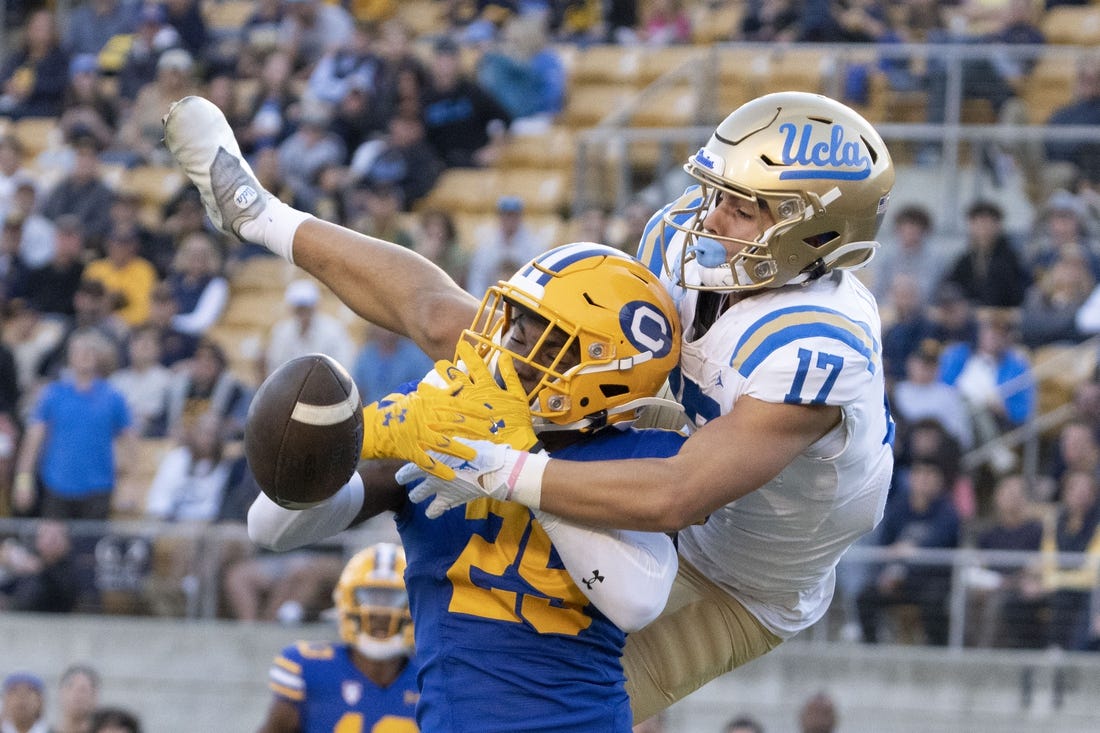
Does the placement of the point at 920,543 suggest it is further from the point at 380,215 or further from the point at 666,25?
the point at 666,25

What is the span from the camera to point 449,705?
350cm

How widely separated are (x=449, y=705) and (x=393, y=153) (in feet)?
25.5

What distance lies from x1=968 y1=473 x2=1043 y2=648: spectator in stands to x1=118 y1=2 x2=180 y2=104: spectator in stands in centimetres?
669

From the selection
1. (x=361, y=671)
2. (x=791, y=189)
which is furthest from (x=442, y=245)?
(x=791, y=189)

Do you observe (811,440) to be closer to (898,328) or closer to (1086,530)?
(1086,530)

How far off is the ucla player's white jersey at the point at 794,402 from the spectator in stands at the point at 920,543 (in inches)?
148

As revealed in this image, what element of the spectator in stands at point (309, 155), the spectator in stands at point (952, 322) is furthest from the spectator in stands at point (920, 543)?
the spectator in stands at point (309, 155)

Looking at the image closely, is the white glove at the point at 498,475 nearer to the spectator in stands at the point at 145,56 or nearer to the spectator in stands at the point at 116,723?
the spectator in stands at the point at 116,723

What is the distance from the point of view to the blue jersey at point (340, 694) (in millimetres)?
5906

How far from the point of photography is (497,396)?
3439 mm

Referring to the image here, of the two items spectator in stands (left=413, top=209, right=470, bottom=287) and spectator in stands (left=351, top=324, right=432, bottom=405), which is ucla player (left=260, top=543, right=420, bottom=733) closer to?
spectator in stands (left=351, top=324, right=432, bottom=405)

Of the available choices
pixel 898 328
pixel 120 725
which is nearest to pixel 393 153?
→ pixel 898 328

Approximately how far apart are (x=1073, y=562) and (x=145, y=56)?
732cm

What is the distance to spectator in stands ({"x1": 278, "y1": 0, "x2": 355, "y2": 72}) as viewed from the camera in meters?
12.3
